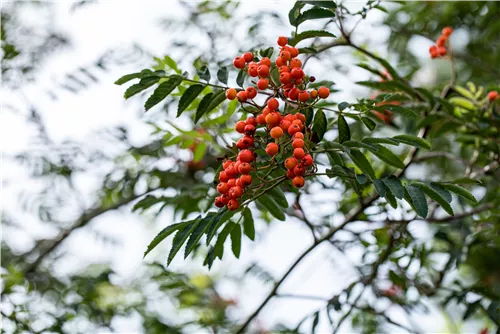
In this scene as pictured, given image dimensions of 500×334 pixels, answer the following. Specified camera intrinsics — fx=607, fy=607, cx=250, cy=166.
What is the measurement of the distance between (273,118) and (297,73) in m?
0.12

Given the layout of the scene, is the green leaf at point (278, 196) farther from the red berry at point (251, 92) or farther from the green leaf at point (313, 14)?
the green leaf at point (313, 14)

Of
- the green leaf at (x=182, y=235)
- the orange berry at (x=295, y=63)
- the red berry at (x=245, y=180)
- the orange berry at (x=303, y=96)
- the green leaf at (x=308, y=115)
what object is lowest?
the green leaf at (x=182, y=235)

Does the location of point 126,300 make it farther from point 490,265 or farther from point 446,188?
point 446,188

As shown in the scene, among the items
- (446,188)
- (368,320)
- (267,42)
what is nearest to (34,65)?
(267,42)

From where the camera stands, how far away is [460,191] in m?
1.38

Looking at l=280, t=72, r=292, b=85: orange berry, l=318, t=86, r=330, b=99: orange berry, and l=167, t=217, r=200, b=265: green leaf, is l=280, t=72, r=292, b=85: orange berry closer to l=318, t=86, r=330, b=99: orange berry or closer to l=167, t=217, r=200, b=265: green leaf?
l=318, t=86, r=330, b=99: orange berry

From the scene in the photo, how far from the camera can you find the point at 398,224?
207 centimetres

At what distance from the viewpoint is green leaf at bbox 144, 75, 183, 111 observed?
4.86 ft

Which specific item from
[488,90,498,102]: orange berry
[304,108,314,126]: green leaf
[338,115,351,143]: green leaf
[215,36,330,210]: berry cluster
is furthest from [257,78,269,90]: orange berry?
[488,90,498,102]: orange berry

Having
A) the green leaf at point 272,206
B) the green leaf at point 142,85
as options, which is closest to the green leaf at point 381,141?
the green leaf at point 272,206

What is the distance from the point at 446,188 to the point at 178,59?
1.41 meters

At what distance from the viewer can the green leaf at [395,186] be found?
1.30 metres

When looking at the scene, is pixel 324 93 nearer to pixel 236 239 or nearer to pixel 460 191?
pixel 460 191

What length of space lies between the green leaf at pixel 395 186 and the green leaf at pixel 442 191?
95 mm
